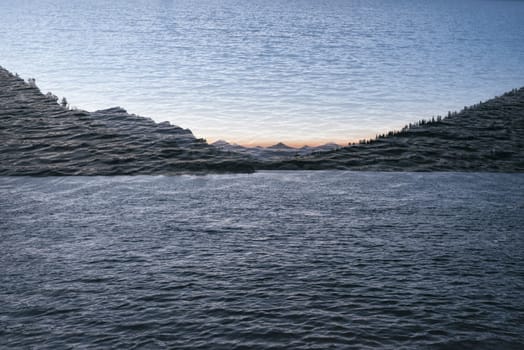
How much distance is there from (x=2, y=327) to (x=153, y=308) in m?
1.69

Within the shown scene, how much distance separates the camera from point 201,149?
672 inches

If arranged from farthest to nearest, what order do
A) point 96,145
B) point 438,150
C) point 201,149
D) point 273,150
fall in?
point 273,150 < point 96,145 < point 201,149 < point 438,150

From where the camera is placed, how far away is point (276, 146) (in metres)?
18.7

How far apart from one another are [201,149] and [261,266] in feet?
29.9

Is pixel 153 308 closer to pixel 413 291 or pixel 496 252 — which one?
pixel 413 291

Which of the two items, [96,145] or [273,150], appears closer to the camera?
[96,145]

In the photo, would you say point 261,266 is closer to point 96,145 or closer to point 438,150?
point 438,150

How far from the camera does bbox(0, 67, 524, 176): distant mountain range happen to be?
1534 centimetres

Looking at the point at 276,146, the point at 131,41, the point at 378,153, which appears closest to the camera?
the point at 378,153

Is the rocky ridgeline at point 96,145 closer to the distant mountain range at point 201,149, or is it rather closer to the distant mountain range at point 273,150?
the distant mountain range at point 201,149

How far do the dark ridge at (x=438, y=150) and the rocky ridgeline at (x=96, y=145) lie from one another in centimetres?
218

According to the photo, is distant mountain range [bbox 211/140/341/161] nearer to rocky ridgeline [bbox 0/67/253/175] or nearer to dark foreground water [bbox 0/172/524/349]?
rocky ridgeline [bbox 0/67/253/175]

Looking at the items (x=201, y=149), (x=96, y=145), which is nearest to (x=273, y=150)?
(x=201, y=149)

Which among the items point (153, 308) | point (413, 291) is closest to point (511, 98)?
point (413, 291)
